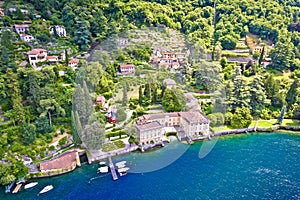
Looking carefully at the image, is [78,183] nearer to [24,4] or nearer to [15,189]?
[15,189]

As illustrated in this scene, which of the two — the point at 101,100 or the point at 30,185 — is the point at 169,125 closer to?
the point at 101,100

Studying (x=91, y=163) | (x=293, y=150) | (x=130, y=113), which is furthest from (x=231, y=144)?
(x=91, y=163)

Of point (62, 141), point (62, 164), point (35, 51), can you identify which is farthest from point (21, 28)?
point (62, 164)

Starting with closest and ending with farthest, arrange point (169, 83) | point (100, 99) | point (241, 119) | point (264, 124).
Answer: point (241, 119), point (100, 99), point (264, 124), point (169, 83)

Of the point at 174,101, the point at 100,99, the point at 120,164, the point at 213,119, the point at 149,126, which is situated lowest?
the point at 120,164

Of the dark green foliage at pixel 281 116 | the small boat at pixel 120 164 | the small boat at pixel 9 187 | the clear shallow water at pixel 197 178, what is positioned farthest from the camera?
the dark green foliage at pixel 281 116

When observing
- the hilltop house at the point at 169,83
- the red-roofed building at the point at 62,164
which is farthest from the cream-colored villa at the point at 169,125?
the red-roofed building at the point at 62,164

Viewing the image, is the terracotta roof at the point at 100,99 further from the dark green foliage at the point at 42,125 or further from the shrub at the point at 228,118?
the shrub at the point at 228,118
